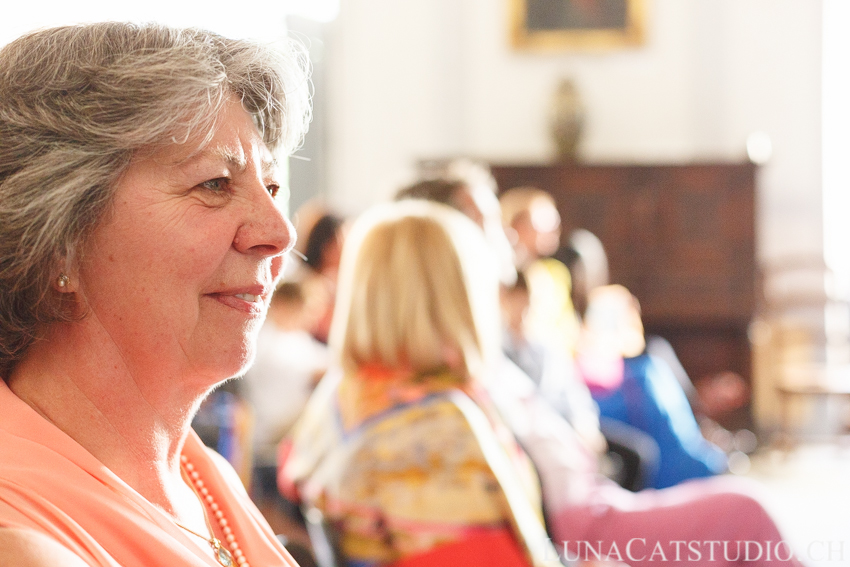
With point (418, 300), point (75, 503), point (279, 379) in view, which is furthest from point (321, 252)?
point (75, 503)

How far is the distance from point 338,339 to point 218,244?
1317mm

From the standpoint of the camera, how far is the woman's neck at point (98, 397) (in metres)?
0.96

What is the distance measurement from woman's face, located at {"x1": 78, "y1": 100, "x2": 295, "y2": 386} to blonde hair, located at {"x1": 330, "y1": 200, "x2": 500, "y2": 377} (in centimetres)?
111

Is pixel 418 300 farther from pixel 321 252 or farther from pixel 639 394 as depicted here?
pixel 321 252

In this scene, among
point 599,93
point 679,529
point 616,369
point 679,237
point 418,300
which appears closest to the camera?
point 418,300

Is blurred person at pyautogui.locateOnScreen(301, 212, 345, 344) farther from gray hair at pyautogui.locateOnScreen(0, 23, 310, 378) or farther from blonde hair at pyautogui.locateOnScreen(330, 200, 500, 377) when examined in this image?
gray hair at pyautogui.locateOnScreen(0, 23, 310, 378)

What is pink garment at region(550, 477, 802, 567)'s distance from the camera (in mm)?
2160

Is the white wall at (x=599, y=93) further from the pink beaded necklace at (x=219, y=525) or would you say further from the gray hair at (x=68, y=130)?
the gray hair at (x=68, y=130)

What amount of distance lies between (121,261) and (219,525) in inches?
15.9

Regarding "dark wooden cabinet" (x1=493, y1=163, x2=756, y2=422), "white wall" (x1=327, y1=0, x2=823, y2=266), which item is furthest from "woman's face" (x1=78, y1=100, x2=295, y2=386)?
"white wall" (x1=327, y1=0, x2=823, y2=266)

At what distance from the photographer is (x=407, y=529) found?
194cm

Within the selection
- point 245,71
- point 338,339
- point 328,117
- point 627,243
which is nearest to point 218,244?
point 245,71

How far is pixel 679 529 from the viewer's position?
225 centimetres

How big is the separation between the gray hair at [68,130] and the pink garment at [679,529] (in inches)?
65.3
